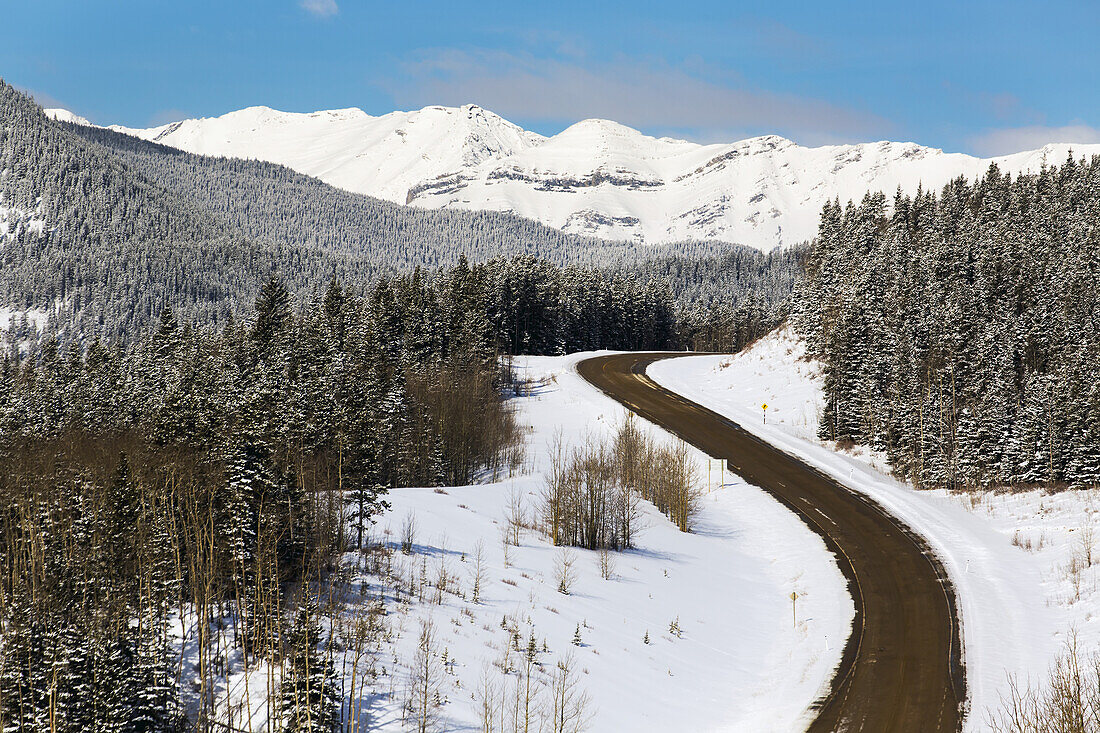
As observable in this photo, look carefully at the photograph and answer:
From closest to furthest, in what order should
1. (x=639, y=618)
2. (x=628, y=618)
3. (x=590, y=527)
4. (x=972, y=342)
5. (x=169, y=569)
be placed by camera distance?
(x=169, y=569), (x=628, y=618), (x=639, y=618), (x=590, y=527), (x=972, y=342)

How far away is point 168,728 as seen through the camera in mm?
13477

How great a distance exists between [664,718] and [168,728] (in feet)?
38.1

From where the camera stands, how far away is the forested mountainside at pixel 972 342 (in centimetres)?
4044

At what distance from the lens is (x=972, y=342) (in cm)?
5072

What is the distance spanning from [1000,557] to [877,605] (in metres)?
8.39

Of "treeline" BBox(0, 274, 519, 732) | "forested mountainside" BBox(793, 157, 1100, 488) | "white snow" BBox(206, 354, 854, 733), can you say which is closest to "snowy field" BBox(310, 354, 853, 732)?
"white snow" BBox(206, 354, 854, 733)

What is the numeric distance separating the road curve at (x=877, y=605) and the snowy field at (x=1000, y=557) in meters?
0.76

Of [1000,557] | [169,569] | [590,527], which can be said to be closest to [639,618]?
[590,527]

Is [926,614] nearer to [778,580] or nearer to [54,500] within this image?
[778,580]

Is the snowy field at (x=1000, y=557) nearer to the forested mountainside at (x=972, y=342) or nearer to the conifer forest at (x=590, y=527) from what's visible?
the conifer forest at (x=590, y=527)

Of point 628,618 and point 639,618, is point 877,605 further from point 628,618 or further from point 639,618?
point 628,618

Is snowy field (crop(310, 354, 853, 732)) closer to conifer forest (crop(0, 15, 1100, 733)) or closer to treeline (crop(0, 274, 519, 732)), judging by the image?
conifer forest (crop(0, 15, 1100, 733))

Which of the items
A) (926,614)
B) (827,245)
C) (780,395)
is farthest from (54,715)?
(827,245)

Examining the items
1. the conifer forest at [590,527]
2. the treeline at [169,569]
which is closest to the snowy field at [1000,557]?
Answer: the conifer forest at [590,527]
